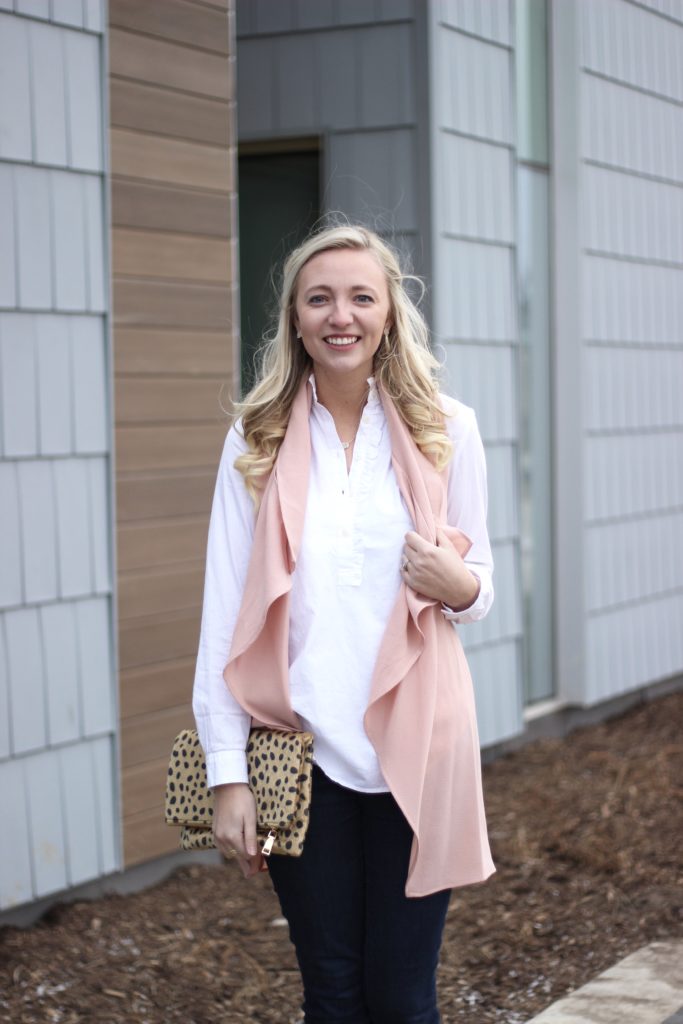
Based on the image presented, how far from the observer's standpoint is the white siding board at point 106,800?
4.43 metres

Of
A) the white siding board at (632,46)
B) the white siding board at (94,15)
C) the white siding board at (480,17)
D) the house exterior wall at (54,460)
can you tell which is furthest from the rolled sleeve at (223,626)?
the white siding board at (632,46)

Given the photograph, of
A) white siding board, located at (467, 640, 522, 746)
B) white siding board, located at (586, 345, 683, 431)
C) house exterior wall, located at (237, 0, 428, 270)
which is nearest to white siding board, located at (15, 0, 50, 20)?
house exterior wall, located at (237, 0, 428, 270)

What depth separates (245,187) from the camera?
647 centimetres

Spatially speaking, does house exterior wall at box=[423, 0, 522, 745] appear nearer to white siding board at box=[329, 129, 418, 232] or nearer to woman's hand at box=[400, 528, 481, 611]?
white siding board at box=[329, 129, 418, 232]

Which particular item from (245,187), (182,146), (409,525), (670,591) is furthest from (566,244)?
(409,525)

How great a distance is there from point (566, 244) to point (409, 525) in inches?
179

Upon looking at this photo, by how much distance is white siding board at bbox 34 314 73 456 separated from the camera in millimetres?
4156

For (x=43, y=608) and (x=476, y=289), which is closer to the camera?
(x=43, y=608)

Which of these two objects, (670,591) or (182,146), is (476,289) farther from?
(670,591)

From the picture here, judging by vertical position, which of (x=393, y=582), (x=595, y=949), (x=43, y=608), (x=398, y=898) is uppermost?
(x=393, y=582)

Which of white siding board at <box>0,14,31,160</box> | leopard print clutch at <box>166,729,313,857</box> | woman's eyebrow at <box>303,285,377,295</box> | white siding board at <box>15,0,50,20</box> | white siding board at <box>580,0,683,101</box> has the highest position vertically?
white siding board at <box>580,0,683,101</box>

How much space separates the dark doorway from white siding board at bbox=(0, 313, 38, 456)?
2058mm

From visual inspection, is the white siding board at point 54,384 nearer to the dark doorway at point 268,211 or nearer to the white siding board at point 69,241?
the white siding board at point 69,241

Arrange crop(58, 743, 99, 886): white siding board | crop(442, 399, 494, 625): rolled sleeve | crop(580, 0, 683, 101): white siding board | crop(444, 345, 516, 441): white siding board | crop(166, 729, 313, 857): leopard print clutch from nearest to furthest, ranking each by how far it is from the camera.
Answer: crop(166, 729, 313, 857): leopard print clutch, crop(442, 399, 494, 625): rolled sleeve, crop(58, 743, 99, 886): white siding board, crop(444, 345, 516, 441): white siding board, crop(580, 0, 683, 101): white siding board
